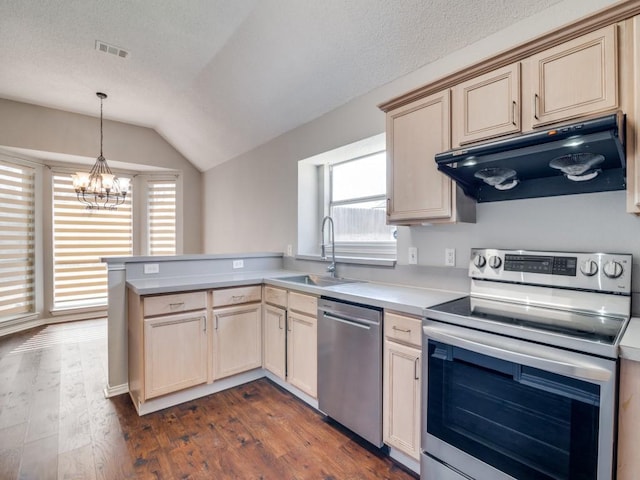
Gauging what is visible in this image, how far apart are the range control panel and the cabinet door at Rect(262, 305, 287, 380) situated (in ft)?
4.97

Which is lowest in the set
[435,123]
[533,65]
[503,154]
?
[503,154]

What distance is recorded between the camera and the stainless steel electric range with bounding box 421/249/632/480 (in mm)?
1074

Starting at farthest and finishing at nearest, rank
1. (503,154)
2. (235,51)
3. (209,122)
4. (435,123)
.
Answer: (209,122)
(235,51)
(435,123)
(503,154)

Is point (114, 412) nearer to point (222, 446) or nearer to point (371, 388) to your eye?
point (222, 446)

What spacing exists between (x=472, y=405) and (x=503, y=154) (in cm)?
114

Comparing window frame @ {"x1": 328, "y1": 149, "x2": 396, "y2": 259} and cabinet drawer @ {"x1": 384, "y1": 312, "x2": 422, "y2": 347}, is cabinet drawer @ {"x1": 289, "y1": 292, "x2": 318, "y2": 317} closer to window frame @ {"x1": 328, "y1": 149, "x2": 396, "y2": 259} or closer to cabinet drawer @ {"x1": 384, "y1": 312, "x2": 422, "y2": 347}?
cabinet drawer @ {"x1": 384, "y1": 312, "x2": 422, "y2": 347}

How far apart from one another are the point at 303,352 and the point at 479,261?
140 cm

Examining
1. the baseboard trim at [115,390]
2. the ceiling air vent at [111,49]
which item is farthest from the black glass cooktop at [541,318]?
the ceiling air vent at [111,49]

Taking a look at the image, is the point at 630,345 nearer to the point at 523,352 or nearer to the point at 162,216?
the point at 523,352

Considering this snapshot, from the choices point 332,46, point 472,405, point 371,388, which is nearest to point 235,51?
point 332,46

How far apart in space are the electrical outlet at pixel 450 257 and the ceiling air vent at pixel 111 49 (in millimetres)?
3399

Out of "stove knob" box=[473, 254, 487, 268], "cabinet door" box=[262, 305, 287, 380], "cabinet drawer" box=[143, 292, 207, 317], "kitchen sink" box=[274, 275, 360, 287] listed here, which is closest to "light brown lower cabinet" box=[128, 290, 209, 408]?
"cabinet drawer" box=[143, 292, 207, 317]

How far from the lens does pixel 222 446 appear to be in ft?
6.43

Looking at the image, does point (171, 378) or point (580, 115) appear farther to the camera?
point (171, 378)
